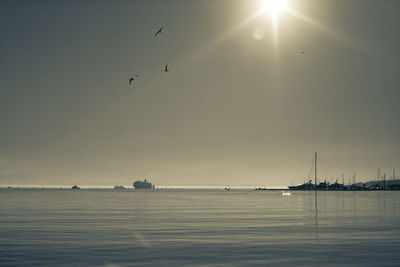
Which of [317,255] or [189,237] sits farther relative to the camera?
[189,237]

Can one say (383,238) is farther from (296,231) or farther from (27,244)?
(27,244)

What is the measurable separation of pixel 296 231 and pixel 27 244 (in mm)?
23394

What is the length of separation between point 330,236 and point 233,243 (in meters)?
9.84

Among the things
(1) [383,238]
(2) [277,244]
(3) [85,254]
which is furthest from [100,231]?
(1) [383,238]

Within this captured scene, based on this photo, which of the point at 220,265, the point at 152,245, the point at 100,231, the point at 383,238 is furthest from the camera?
the point at 100,231

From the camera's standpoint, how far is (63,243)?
33406 mm

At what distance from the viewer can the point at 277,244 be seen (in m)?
33.4

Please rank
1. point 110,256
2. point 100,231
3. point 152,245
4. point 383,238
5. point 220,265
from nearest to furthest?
point 220,265 < point 110,256 < point 152,245 < point 383,238 < point 100,231

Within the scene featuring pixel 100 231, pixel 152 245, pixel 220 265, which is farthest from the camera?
pixel 100 231

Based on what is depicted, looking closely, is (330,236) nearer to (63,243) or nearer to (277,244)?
(277,244)

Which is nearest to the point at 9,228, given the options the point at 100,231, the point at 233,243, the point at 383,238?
the point at 100,231

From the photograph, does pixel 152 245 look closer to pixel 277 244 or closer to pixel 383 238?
pixel 277 244

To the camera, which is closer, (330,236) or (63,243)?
(63,243)

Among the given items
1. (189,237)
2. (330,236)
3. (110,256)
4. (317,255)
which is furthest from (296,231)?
(110,256)
